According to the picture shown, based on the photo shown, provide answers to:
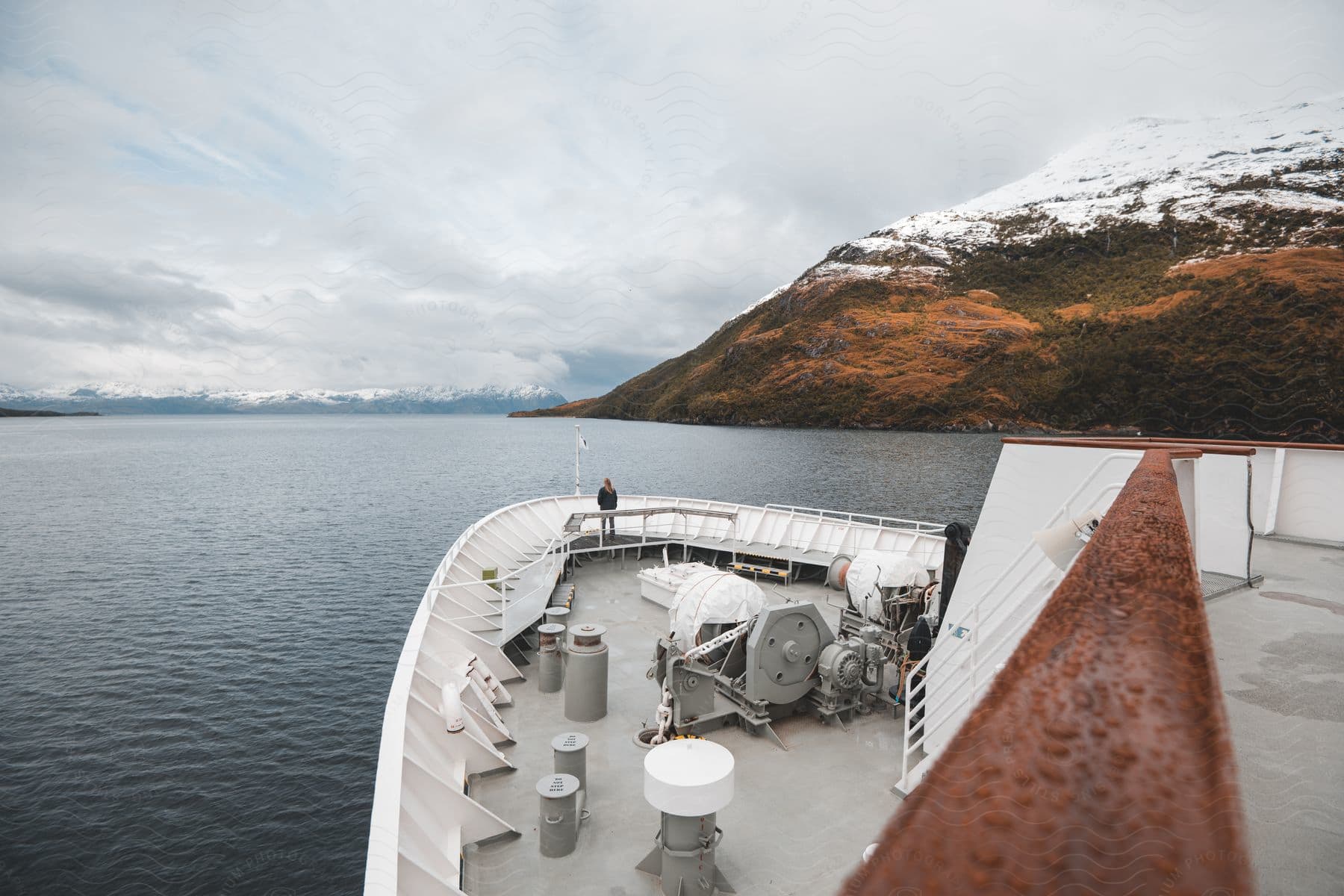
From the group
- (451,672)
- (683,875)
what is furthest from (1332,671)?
(451,672)

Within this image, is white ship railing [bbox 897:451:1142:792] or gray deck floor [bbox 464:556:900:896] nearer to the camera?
white ship railing [bbox 897:451:1142:792]

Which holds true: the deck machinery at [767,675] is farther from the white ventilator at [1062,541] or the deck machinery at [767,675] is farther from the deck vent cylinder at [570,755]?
the white ventilator at [1062,541]

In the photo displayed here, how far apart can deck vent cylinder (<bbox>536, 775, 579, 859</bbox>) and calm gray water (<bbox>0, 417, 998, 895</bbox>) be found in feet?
26.6

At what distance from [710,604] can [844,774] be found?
316 centimetres

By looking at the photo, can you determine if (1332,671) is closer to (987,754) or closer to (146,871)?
(987,754)

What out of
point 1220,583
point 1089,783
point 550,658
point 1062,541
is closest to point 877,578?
point 550,658

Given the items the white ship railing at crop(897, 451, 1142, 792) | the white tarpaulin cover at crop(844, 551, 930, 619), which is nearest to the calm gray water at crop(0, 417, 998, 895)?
the white tarpaulin cover at crop(844, 551, 930, 619)

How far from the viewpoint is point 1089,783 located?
2.00 feet

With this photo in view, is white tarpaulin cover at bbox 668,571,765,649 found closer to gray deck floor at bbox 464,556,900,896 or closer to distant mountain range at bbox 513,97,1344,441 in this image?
gray deck floor at bbox 464,556,900,896

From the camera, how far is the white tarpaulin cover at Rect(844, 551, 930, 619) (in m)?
13.2

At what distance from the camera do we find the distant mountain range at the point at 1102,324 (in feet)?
313

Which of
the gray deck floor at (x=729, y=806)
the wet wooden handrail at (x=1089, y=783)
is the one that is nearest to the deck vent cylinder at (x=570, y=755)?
the gray deck floor at (x=729, y=806)

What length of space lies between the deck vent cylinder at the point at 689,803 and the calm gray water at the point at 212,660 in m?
9.52

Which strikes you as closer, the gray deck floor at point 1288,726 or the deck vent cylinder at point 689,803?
the gray deck floor at point 1288,726
